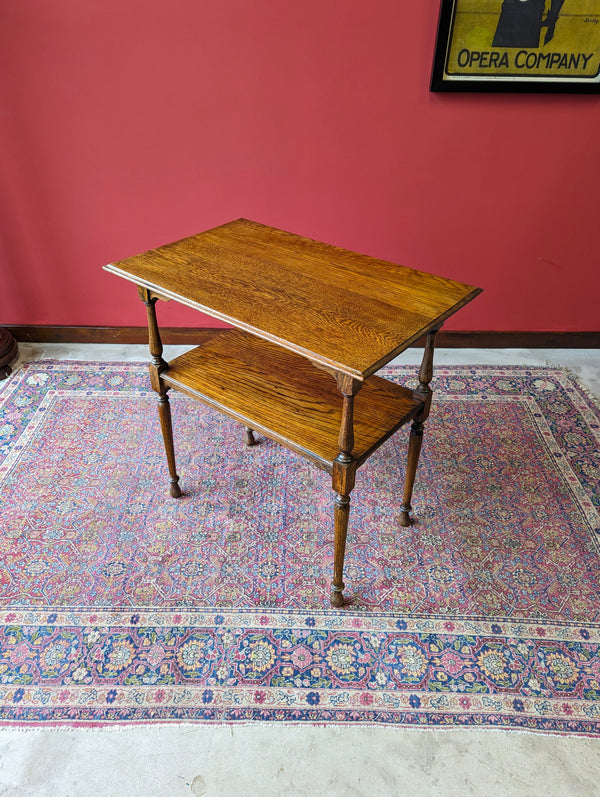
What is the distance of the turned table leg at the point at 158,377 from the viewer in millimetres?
1942

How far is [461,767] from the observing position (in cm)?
160

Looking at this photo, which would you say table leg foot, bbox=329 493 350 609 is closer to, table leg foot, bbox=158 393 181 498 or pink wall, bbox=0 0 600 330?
table leg foot, bbox=158 393 181 498

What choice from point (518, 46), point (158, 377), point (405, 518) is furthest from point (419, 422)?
point (518, 46)

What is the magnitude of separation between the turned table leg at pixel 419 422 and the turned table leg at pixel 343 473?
403mm

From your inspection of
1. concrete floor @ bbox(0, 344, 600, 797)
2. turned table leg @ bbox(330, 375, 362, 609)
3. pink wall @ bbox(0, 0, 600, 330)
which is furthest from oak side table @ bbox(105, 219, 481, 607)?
pink wall @ bbox(0, 0, 600, 330)

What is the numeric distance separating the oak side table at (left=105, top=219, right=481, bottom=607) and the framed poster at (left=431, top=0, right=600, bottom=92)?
125cm

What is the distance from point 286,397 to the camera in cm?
194

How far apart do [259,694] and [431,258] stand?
2.29 m

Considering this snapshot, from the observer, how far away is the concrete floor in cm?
156

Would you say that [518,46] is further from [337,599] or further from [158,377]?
[337,599]

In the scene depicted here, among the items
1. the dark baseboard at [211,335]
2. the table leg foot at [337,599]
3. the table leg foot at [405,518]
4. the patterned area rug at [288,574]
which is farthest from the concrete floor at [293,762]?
the dark baseboard at [211,335]

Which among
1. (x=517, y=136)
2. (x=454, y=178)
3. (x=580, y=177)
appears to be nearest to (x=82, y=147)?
(x=454, y=178)

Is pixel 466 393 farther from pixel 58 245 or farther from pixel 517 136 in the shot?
pixel 58 245

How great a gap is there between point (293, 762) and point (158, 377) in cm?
127
